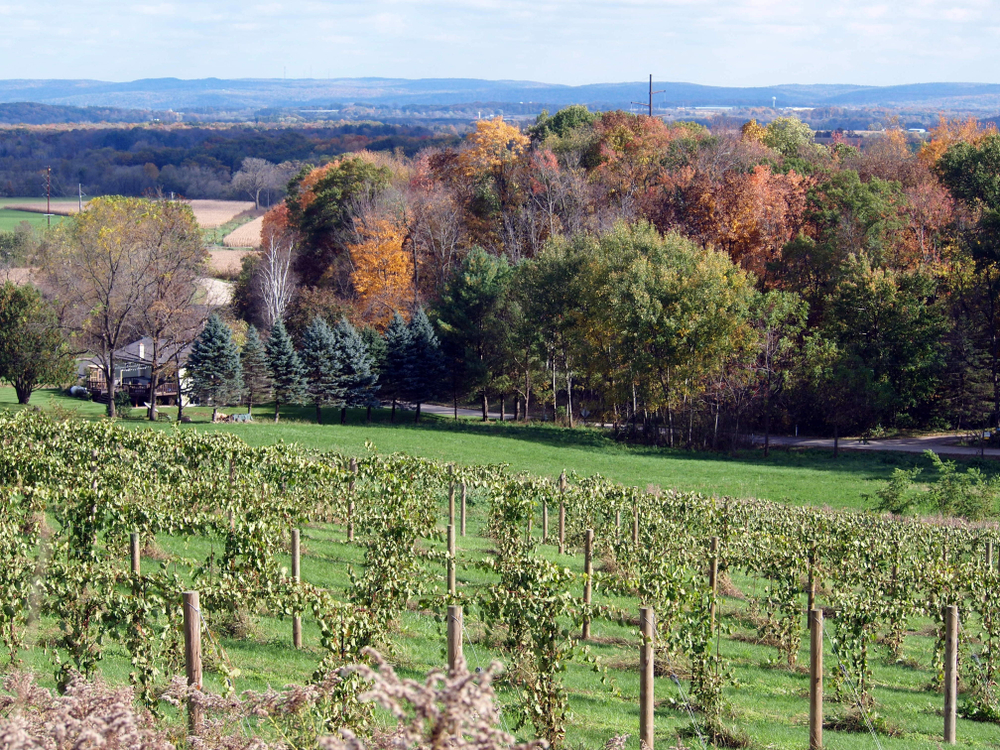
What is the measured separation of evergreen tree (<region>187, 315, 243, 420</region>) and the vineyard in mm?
24553

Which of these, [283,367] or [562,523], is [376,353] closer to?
[283,367]

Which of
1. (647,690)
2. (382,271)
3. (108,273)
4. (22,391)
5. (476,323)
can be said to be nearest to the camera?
(647,690)

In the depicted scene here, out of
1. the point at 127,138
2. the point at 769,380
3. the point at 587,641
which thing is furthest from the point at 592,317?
the point at 127,138

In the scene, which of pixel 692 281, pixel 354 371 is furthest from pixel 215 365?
pixel 692 281

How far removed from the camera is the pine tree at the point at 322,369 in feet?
147

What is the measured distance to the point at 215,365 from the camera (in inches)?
1711

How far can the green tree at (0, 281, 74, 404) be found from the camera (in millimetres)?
38781

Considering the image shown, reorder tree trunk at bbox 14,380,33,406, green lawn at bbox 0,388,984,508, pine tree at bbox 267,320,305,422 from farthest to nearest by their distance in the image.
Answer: pine tree at bbox 267,320,305,422, tree trunk at bbox 14,380,33,406, green lawn at bbox 0,388,984,508

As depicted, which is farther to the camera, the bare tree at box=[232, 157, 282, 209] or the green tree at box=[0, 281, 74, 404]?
the bare tree at box=[232, 157, 282, 209]

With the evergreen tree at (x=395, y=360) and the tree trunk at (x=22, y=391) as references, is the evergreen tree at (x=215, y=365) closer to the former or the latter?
the tree trunk at (x=22, y=391)

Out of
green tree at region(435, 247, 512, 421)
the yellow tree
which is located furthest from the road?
the yellow tree

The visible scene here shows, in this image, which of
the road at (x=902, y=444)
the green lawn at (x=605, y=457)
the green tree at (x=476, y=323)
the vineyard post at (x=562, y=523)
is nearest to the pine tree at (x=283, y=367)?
the green lawn at (x=605, y=457)

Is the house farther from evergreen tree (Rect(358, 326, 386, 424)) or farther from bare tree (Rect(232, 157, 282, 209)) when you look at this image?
bare tree (Rect(232, 157, 282, 209))

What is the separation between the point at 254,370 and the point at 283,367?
91.0 inches
